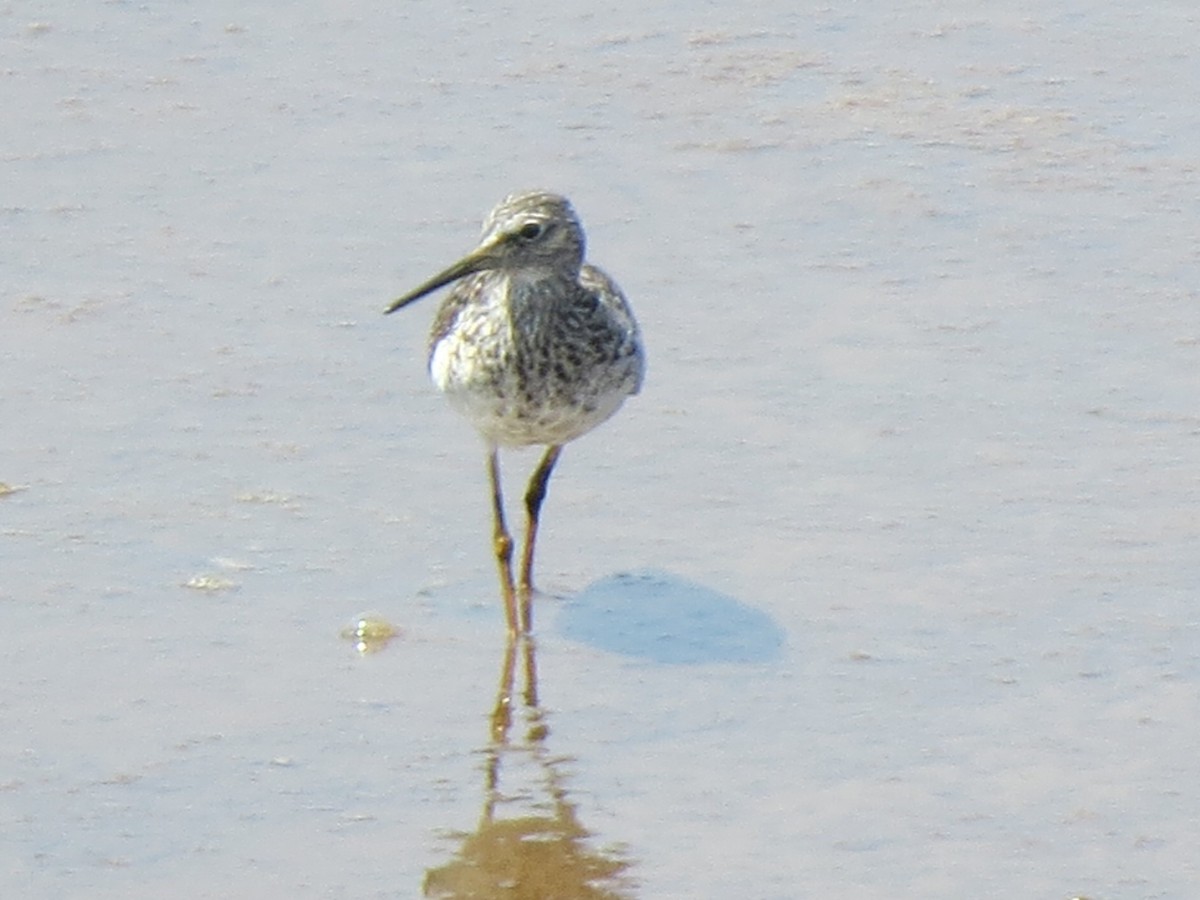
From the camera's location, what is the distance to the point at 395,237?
9883 millimetres

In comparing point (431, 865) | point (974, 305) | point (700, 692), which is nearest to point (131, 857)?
point (431, 865)

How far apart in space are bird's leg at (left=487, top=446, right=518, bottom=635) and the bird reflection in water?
73 centimetres

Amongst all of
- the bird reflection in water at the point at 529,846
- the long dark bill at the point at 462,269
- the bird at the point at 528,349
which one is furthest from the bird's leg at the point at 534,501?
the bird reflection in water at the point at 529,846

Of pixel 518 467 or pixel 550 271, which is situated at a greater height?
pixel 550 271

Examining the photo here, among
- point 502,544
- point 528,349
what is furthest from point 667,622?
point 528,349

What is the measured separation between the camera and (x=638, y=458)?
857 cm

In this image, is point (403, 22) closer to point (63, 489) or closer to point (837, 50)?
point (837, 50)

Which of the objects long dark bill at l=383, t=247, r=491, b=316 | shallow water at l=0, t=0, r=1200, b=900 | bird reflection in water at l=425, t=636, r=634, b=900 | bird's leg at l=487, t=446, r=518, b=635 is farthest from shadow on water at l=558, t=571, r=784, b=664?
long dark bill at l=383, t=247, r=491, b=316

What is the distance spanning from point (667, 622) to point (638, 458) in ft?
3.25

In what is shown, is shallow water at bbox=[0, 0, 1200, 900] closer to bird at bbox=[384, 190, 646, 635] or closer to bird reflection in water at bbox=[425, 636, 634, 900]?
bird reflection in water at bbox=[425, 636, 634, 900]

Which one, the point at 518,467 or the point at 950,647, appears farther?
the point at 518,467

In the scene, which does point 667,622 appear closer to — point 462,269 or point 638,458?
point 638,458

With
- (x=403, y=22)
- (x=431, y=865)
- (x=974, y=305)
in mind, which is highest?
(x=403, y=22)

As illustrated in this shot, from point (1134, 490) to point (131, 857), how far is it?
3523 millimetres
